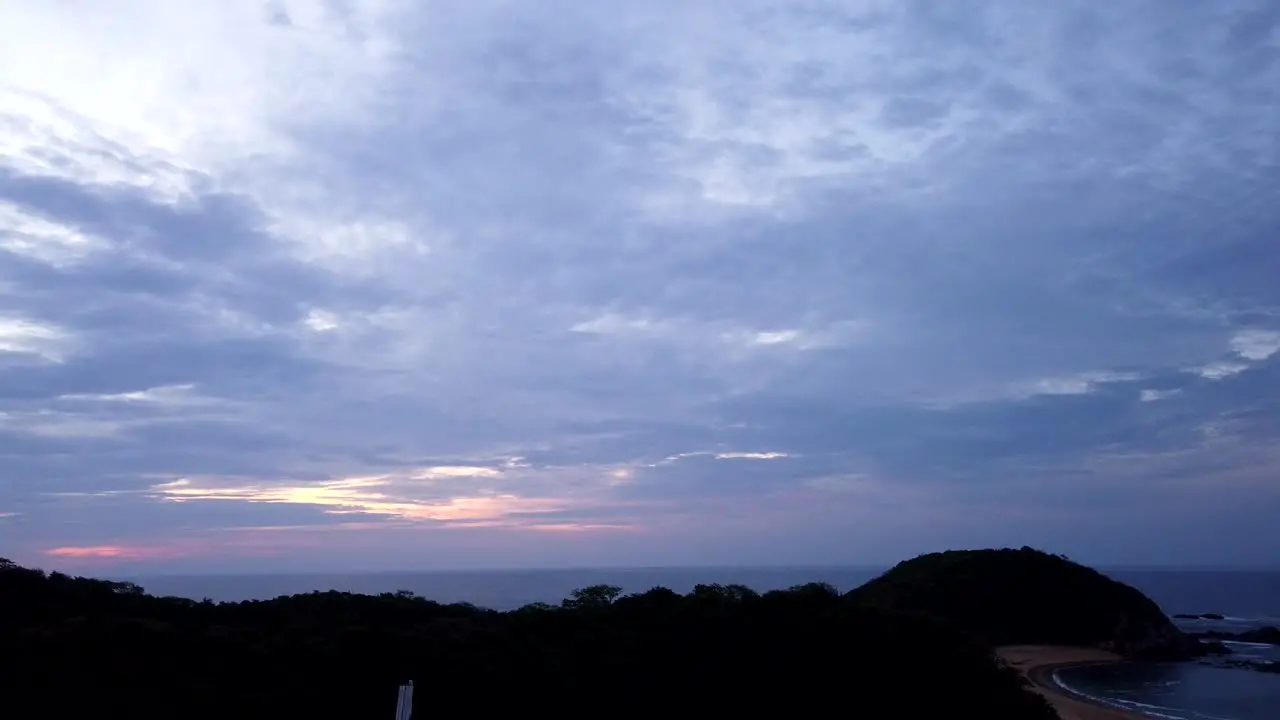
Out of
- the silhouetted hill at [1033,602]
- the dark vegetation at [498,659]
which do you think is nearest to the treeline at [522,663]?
the dark vegetation at [498,659]

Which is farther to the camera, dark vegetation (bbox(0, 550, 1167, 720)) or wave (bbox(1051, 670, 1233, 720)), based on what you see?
wave (bbox(1051, 670, 1233, 720))

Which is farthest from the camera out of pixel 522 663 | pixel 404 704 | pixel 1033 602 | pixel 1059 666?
pixel 1033 602

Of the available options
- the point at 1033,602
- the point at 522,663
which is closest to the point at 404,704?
the point at 522,663

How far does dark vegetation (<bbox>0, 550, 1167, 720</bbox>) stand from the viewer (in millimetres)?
19656

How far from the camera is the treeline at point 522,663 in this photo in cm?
1953

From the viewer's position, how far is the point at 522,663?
22.6m

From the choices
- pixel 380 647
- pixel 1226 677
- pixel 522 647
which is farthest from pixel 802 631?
pixel 1226 677

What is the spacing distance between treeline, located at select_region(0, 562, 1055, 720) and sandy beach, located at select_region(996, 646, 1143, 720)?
10035mm

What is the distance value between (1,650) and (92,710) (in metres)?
3.76

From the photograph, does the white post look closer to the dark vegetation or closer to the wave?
the dark vegetation

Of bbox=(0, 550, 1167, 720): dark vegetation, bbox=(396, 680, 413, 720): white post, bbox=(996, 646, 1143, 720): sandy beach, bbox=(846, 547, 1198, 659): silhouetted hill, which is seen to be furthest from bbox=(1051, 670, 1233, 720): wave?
bbox=(396, 680, 413, 720): white post

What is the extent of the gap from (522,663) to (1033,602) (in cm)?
4424

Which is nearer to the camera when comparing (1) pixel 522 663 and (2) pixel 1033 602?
(1) pixel 522 663

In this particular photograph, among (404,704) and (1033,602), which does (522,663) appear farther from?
(1033,602)
